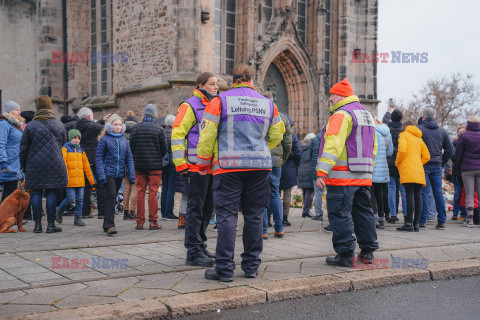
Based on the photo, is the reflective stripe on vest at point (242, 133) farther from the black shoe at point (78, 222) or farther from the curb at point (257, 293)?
the black shoe at point (78, 222)

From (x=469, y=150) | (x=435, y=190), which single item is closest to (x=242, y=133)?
(x=435, y=190)

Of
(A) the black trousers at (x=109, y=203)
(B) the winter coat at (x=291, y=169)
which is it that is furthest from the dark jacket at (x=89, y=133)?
(B) the winter coat at (x=291, y=169)

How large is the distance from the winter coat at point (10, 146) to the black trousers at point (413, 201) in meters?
6.53

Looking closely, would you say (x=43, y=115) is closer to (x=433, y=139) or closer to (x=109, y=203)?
(x=109, y=203)

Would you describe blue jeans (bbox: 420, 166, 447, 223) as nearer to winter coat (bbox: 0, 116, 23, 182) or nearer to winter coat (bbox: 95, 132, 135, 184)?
winter coat (bbox: 95, 132, 135, 184)

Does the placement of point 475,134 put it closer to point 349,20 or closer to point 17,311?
point 17,311

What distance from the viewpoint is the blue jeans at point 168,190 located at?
9344 mm

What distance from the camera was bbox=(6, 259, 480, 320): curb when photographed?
385 centimetres

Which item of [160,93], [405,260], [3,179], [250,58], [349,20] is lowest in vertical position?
[405,260]

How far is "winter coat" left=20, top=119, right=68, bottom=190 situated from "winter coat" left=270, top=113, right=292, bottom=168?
323 cm

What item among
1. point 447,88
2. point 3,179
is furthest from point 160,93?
point 447,88

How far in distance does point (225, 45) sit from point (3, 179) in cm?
1273

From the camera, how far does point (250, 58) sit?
1980 centimetres

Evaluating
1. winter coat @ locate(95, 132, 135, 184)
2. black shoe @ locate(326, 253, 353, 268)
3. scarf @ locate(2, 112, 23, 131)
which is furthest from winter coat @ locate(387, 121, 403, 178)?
scarf @ locate(2, 112, 23, 131)
